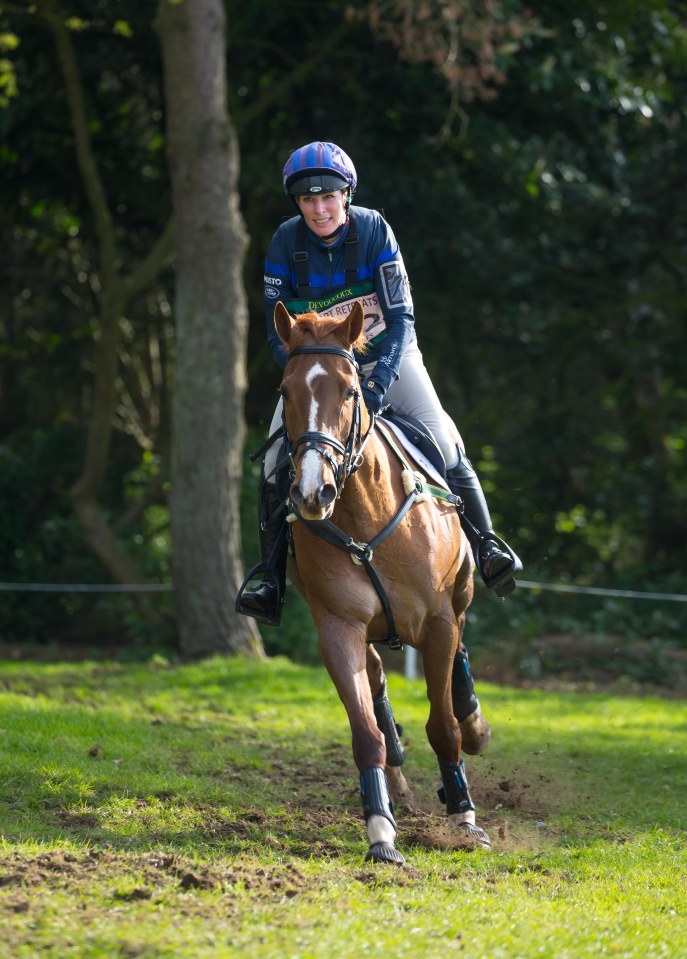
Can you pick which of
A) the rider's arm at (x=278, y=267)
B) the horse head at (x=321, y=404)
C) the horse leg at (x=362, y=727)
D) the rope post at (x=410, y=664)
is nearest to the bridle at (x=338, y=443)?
the horse head at (x=321, y=404)

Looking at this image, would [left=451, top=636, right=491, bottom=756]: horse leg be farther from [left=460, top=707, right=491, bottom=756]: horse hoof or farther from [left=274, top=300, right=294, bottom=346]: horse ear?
[left=274, top=300, right=294, bottom=346]: horse ear

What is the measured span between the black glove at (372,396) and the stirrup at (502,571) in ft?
4.82

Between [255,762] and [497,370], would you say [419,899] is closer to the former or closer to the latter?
[255,762]

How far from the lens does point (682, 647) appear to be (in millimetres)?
16281

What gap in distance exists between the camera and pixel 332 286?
6.53m

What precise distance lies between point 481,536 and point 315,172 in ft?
7.73

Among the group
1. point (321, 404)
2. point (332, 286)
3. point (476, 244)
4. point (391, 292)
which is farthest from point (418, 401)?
point (476, 244)

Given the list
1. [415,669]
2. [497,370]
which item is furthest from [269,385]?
[415,669]

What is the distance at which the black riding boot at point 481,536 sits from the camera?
703cm

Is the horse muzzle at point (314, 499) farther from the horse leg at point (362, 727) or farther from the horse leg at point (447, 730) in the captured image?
the horse leg at point (447, 730)

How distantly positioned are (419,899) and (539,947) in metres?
0.69

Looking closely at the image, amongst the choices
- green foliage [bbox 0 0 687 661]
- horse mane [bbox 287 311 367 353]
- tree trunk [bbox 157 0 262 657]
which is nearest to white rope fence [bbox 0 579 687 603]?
green foliage [bbox 0 0 687 661]

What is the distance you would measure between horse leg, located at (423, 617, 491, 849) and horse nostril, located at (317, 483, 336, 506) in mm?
1457

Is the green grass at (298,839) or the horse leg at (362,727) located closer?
the green grass at (298,839)
